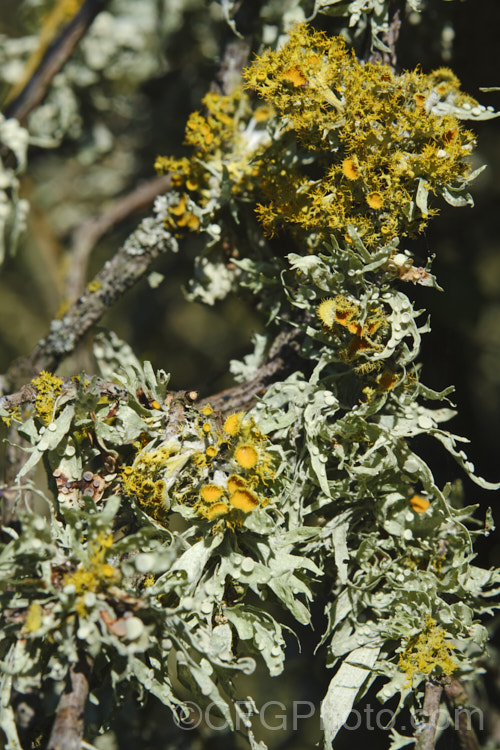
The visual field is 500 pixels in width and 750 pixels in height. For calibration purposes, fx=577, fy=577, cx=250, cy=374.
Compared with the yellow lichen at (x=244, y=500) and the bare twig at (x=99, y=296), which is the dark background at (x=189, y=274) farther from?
the yellow lichen at (x=244, y=500)

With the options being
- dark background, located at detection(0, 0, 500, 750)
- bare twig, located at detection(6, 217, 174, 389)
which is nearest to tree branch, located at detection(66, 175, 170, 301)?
dark background, located at detection(0, 0, 500, 750)

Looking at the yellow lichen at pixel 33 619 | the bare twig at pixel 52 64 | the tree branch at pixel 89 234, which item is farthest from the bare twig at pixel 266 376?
the bare twig at pixel 52 64

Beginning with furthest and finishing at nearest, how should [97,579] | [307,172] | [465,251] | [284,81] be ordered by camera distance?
[465,251] < [307,172] < [284,81] < [97,579]

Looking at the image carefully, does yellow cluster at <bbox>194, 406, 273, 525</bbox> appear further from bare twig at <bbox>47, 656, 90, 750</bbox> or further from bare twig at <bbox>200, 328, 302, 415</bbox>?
bare twig at <bbox>47, 656, 90, 750</bbox>

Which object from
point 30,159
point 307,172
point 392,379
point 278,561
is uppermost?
point 30,159

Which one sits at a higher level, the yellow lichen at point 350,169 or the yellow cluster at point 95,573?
the yellow lichen at point 350,169

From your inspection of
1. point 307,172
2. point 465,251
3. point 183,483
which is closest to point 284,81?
point 307,172

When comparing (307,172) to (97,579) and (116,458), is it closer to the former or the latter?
(116,458)
